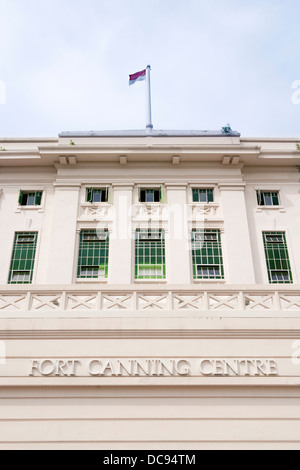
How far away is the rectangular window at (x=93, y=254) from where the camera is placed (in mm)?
15336

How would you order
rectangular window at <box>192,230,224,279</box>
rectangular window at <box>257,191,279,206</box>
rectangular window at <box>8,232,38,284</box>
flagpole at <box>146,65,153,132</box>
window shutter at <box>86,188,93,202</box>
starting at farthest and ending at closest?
flagpole at <box>146,65,153,132</box>
rectangular window at <box>257,191,279,206</box>
window shutter at <box>86,188,93,202</box>
rectangular window at <box>192,230,224,279</box>
rectangular window at <box>8,232,38,284</box>

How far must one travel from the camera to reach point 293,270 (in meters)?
15.5

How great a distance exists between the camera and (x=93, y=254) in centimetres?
1570

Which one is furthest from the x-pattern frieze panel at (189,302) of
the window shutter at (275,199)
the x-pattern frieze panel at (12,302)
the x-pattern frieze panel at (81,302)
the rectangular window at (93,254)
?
the window shutter at (275,199)

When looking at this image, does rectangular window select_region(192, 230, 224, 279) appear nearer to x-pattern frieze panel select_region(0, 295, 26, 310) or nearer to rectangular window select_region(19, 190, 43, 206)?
rectangular window select_region(19, 190, 43, 206)

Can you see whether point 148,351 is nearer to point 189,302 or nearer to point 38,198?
point 189,302

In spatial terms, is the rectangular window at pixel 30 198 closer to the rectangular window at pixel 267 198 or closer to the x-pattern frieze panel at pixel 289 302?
the rectangular window at pixel 267 198

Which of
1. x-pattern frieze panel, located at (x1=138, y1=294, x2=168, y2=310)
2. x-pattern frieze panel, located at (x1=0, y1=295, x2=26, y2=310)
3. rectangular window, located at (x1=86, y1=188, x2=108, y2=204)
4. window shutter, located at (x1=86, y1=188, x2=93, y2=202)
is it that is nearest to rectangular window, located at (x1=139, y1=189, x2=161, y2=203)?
rectangular window, located at (x1=86, y1=188, x2=108, y2=204)

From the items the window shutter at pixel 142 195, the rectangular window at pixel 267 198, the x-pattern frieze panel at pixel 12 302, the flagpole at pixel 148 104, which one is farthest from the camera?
the flagpole at pixel 148 104

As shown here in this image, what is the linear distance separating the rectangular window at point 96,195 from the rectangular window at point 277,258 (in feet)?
22.9

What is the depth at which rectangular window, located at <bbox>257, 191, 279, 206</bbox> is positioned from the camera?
17.2 metres

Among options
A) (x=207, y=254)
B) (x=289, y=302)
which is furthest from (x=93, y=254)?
(x=289, y=302)

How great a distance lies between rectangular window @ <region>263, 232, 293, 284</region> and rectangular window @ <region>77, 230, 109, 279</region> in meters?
6.47

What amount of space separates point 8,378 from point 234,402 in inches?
209
